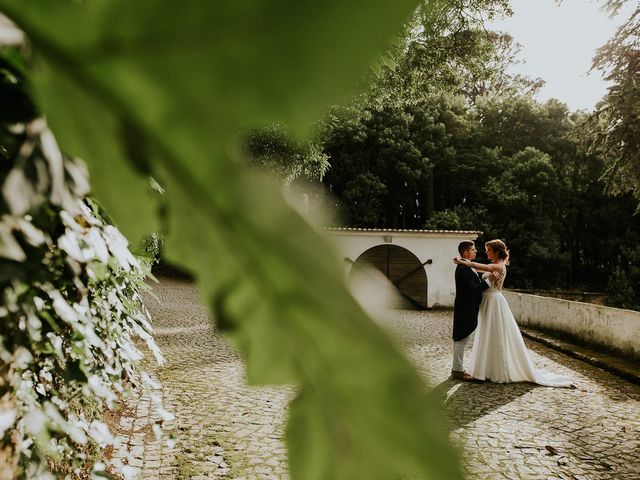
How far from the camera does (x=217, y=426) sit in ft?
16.1

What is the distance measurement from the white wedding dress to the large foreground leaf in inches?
295

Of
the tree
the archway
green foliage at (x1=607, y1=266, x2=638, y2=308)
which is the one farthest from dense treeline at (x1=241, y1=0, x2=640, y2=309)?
the tree

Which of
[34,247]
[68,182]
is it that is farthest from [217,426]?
[68,182]

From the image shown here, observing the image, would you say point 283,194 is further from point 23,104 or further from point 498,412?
point 498,412

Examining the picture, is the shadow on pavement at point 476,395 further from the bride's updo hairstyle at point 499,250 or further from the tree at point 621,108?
the tree at point 621,108

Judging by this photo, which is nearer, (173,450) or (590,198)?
(173,450)

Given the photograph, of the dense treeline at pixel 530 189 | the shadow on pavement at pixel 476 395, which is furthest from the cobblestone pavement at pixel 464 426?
the dense treeline at pixel 530 189

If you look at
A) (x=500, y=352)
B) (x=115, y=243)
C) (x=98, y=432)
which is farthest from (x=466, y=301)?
(x=115, y=243)

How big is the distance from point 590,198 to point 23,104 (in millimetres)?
27335

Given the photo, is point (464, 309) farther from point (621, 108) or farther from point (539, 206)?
point (539, 206)

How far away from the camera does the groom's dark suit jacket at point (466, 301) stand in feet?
23.4

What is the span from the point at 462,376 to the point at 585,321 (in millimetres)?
4506

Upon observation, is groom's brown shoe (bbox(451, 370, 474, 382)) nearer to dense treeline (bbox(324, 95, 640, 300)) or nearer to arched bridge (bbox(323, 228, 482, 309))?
arched bridge (bbox(323, 228, 482, 309))

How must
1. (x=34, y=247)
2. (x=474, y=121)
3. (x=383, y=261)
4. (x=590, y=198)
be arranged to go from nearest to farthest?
(x=34, y=247) < (x=383, y=261) < (x=590, y=198) < (x=474, y=121)
